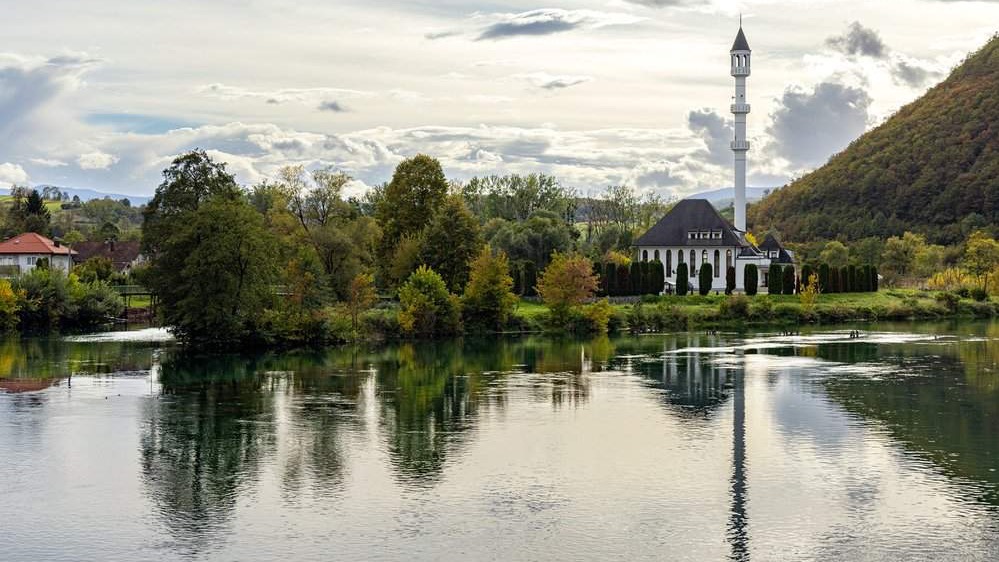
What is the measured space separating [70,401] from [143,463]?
39.9ft

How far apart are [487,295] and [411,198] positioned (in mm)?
16499

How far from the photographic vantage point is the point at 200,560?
2511 centimetres

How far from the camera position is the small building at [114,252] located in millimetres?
115625

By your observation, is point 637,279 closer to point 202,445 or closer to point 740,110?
point 740,110

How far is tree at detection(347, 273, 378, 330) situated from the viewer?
234ft

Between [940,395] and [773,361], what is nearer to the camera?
[940,395]

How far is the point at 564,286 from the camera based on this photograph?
77.5 m

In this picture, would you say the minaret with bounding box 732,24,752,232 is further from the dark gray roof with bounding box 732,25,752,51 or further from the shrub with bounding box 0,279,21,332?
the shrub with bounding box 0,279,21,332

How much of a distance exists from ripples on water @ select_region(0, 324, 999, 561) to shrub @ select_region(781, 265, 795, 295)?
1477 inches

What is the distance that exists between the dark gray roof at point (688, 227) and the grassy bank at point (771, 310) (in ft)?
33.2

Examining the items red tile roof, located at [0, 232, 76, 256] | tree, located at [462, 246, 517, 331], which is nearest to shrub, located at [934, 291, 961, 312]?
tree, located at [462, 246, 517, 331]

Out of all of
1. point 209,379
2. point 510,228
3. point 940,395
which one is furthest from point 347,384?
point 510,228

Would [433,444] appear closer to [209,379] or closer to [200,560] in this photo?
[200,560]

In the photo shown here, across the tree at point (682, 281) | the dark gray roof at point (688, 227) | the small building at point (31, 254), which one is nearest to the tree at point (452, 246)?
the tree at point (682, 281)
